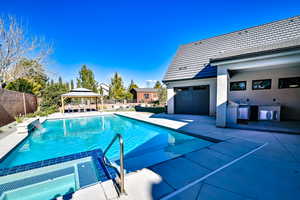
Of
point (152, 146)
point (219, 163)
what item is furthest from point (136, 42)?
point (219, 163)

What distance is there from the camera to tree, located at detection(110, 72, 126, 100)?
84.6 feet

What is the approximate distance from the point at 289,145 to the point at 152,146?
159 inches

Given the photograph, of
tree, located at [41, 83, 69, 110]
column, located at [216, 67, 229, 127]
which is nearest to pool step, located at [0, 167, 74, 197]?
column, located at [216, 67, 229, 127]

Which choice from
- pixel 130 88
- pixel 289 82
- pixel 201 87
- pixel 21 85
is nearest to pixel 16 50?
pixel 21 85

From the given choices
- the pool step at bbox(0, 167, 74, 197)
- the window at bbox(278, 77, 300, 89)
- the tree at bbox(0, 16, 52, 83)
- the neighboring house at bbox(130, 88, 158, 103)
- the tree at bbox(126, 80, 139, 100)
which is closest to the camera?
the pool step at bbox(0, 167, 74, 197)

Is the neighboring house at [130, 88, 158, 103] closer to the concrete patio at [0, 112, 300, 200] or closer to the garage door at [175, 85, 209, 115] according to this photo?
the garage door at [175, 85, 209, 115]

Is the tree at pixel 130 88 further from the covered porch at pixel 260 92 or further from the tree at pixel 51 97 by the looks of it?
the covered porch at pixel 260 92

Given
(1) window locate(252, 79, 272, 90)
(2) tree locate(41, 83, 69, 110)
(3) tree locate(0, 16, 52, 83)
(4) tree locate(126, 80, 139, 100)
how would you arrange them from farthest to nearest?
1. (4) tree locate(126, 80, 139, 100)
2. (2) tree locate(41, 83, 69, 110)
3. (3) tree locate(0, 16, 52, 83)
4. (1) window locate(252, 79, 272, 90)

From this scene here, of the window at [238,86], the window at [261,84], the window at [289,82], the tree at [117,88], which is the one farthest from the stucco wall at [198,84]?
the tree at [117,88]

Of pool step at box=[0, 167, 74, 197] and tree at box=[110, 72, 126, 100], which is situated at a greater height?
tree at box=[110, 72, 126, 100]

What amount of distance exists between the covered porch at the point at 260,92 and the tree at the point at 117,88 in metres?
21.2

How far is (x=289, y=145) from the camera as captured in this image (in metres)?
3.48

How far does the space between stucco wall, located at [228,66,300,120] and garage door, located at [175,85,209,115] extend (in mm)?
2076

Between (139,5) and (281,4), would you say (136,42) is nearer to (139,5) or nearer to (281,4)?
(139,5)
